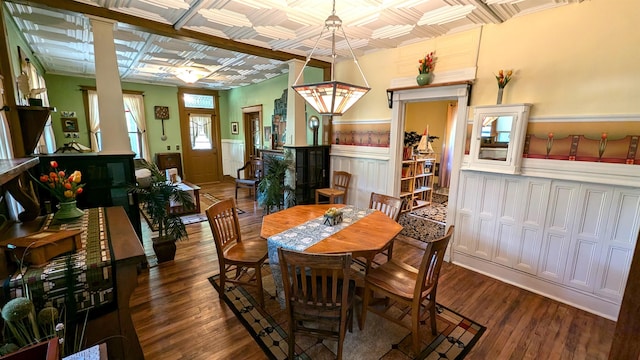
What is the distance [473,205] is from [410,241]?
1.08 metres

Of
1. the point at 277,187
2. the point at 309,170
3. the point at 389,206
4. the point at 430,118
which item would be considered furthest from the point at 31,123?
the point at 430,118

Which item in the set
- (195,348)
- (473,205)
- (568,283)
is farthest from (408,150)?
(195,348)

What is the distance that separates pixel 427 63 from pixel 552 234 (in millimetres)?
2293

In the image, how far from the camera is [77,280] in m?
1.35

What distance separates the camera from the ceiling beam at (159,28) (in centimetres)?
240

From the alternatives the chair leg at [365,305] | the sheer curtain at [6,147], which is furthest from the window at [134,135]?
the chair leg at [365,305]

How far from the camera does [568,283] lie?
2.55m

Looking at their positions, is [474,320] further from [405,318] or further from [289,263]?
[289,263]

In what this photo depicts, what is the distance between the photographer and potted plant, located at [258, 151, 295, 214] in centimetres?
435

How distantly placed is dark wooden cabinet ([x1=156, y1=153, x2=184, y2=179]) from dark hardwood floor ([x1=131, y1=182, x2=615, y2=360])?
4.63 m

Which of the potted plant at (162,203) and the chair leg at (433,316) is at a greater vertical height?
the potted plant at (162,203)

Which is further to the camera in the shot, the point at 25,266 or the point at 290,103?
the point at 290,103

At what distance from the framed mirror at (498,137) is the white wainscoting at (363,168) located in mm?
1242

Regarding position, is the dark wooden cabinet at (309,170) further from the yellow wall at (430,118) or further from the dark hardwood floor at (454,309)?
the yellow wall at (430,118)
